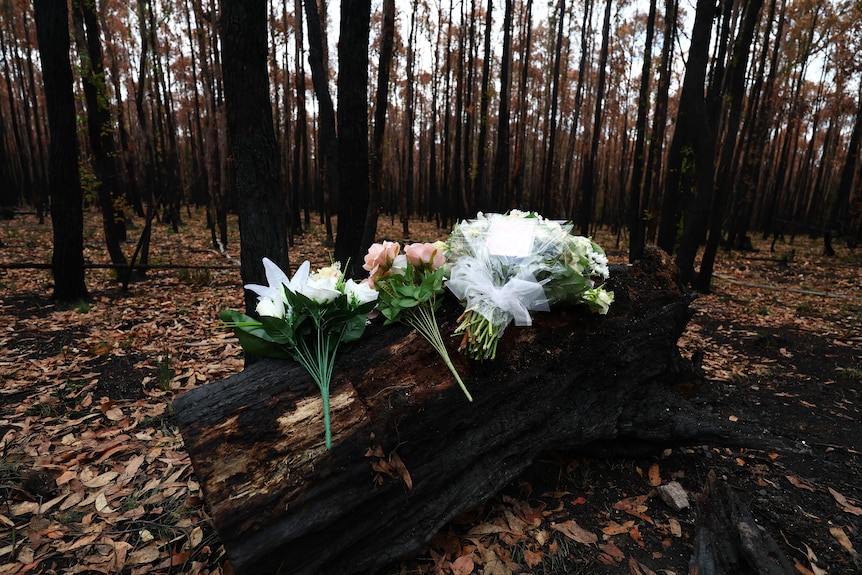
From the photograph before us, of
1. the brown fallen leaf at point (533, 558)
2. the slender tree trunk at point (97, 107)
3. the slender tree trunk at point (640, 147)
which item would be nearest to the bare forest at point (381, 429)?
the brown fallen leaf at point (533, 558)

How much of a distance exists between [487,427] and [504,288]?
2.40 ft

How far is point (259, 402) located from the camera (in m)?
1.81

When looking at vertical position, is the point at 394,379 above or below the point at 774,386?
above

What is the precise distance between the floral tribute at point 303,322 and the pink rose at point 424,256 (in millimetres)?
430

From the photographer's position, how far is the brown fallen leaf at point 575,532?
2.09 metres

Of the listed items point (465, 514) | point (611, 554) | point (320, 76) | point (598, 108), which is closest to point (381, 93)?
point (320, 76)

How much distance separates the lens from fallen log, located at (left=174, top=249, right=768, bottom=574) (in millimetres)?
1593

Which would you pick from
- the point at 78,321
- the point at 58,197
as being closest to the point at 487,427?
the point at 78,321

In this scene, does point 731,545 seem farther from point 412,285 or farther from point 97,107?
point 97,107

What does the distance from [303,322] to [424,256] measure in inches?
31.2

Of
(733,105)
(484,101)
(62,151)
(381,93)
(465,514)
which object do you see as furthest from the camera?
(484,101)

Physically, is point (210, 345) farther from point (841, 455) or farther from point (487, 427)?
point (841, 455)

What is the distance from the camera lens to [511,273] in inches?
91.4

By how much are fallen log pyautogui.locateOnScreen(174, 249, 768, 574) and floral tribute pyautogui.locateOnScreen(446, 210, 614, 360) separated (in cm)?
19
